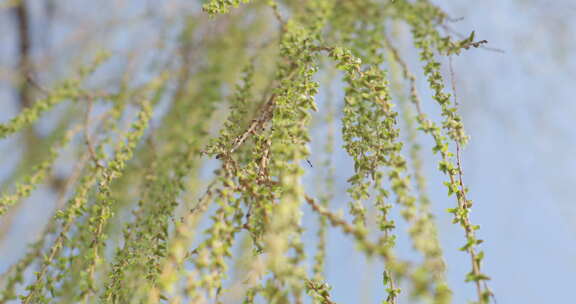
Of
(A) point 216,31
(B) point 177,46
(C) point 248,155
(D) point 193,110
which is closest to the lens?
(C) point 248,155

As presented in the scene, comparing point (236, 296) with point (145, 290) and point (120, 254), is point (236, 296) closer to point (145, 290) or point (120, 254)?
point (120, 254)

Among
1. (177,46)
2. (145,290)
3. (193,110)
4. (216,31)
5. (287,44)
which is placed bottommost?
(145,290)

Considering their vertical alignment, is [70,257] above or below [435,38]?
below

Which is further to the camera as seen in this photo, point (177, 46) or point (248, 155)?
point (177, 46)

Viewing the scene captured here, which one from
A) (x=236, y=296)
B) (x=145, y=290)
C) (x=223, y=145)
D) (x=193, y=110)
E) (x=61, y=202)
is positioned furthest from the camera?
(x=193, y=110)

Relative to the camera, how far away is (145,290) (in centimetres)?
60

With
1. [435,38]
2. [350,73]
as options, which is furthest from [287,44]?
[435,38]

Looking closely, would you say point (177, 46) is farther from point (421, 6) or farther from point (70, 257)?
point (70, 257)

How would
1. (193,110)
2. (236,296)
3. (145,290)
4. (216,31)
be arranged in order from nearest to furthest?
(145,290)
(236,296)
(193,110)
(216,31)

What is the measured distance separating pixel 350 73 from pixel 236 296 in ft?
2.29

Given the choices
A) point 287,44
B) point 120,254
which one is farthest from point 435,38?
point 120,254

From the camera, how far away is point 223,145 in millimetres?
718

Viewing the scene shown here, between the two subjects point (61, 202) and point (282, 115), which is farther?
point (61, 202)

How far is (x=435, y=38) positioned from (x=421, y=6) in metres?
0.23
